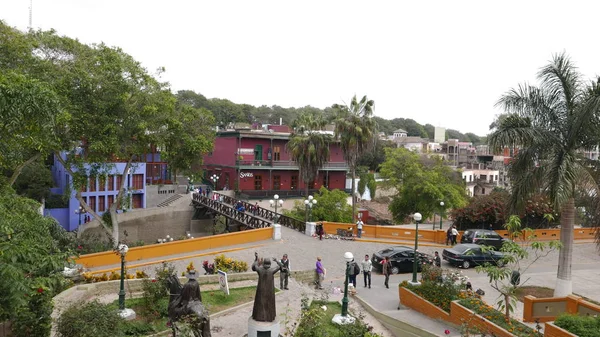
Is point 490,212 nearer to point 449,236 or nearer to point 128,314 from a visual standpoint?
point 449,236

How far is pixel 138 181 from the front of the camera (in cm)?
4016

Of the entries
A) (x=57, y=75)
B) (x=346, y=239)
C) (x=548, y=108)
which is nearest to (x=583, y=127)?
(x=548, y=108)

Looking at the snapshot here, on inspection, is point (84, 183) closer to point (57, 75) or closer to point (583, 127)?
point (57, 75)

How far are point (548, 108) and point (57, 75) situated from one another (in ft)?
73.3

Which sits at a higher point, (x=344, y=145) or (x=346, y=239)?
(x=344, y=145)

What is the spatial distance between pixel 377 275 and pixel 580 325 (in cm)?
1083

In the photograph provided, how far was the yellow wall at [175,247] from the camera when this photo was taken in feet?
66.4

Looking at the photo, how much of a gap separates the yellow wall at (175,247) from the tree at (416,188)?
15.6 meters

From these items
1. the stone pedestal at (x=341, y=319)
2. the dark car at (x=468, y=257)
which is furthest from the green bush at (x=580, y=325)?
the dark car at (x=468, y=257)

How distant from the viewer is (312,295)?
16734 mm

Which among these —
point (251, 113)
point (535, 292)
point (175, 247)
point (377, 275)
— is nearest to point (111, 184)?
point (175, 247)

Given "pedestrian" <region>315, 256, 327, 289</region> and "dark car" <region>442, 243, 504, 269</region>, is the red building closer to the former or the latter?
"dark car" <region>442, 243, 504, 269</region>

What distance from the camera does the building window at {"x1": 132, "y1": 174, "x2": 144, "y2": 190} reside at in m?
39.9

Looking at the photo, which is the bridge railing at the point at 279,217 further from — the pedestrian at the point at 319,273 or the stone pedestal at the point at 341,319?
the stone pedestal at the point at 341,319
